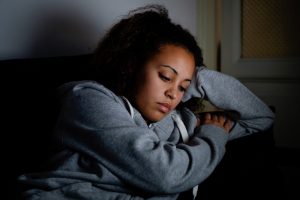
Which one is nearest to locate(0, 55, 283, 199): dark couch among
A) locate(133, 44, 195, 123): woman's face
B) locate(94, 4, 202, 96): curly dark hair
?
locate(94, 4, 202, 96): curly dark hair

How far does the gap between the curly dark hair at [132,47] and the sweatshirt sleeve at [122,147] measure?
134mm

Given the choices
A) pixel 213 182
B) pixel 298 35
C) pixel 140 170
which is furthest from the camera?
pixel 298 35

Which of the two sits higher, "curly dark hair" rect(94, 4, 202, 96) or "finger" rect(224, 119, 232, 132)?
"curly dark hair" rect(94, 4, 202, 96)

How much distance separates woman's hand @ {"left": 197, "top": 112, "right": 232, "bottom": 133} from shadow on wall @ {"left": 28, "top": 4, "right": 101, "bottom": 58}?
541mm

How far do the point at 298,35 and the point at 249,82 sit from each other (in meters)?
0.37

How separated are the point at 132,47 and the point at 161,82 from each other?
148mm

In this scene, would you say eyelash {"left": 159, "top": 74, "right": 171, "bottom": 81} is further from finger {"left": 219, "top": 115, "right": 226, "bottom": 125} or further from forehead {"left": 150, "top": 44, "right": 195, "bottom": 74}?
finger {"left": 219, "top": 115, "right": 226, "bottom": 125}

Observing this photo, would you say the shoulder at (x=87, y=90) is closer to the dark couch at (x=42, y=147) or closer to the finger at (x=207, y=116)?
the dark couch at (x=42, y=147)

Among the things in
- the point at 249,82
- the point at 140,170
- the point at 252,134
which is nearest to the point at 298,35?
the point at 249,82

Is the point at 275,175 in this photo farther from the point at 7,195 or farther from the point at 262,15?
the point at 262,15

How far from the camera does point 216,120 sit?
971 millimetres

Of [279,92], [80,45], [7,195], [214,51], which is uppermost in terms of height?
[80,45]

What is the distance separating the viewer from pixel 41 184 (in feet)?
2.28

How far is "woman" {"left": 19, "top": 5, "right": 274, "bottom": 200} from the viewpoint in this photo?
0.67 metres
